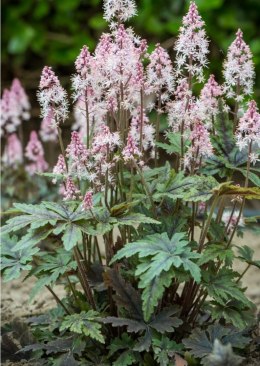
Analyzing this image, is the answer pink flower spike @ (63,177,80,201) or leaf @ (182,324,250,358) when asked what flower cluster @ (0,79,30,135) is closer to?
pink flower spike @ (63,177,80,201)

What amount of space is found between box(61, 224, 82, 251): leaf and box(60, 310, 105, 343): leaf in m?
0.28

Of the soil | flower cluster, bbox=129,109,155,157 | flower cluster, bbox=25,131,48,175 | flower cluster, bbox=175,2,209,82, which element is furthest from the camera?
flower cluster, bbox=25,131,48,175

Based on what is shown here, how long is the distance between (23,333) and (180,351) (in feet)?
2.31

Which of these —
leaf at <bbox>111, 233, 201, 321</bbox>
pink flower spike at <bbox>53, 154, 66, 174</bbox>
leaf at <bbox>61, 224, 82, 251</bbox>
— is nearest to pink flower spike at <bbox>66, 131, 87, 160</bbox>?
pink flower spike at <bbox>53, 154, 66, 174</bbox>

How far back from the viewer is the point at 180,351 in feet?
7.47

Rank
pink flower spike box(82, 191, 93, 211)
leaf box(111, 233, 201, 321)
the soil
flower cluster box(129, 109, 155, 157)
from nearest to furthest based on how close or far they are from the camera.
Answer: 1. leaf box(111, 233, 201, 321)
2. pink flower spike box(82, 191, 93, 211)
3. flower cluster box(129, 109, 155, 157)
4. the soil

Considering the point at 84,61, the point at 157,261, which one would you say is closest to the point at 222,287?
the point at 157,261

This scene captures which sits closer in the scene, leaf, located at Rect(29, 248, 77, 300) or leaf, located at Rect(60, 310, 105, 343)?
leaf, located at Rect(60, 310, 105, 343)

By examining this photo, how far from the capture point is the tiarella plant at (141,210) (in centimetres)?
218

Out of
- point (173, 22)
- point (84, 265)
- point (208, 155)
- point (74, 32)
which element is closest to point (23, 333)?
point (84, 265)

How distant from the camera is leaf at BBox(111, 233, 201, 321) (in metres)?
2.04

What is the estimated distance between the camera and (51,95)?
2291 millimetres

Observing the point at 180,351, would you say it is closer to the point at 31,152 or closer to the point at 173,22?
the point at 31,152

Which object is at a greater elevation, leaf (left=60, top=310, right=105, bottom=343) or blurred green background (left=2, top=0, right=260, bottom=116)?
blurred green background (left=2, top=0, right=260, bottom=116)
